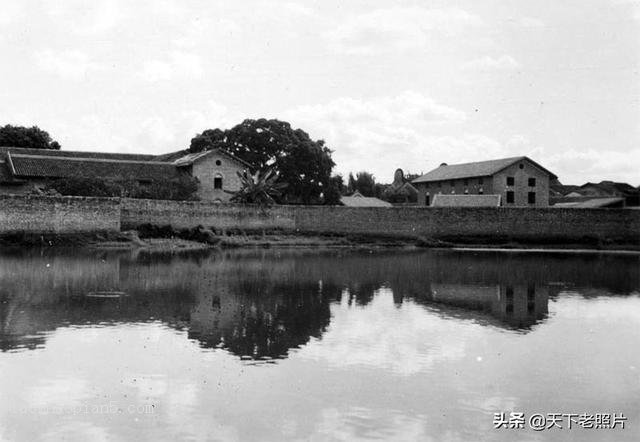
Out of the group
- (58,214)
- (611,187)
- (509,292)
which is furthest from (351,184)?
(509,292)

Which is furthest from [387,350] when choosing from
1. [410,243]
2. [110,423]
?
[410,243]

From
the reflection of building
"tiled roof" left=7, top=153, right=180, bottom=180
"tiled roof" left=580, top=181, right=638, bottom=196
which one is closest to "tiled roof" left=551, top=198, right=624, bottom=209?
"tiled roof" left=580, top=181, right=638, bottom=196

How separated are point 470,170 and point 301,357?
185 feet

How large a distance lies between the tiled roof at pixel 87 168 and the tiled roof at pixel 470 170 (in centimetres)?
2587

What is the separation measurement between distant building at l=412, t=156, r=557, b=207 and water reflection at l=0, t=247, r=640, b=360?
2946 centimetres

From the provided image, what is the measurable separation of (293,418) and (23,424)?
2973 mm

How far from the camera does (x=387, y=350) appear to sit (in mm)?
12469

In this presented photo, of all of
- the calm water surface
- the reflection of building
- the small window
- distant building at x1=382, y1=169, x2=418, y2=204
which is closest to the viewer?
the calm water surface

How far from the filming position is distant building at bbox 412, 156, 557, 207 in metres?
62.2

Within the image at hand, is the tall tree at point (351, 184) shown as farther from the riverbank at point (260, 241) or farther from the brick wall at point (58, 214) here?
the brick wall at point (58, 214)

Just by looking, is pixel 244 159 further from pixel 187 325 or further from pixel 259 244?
pixel 187 325

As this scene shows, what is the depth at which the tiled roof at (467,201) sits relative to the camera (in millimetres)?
59531

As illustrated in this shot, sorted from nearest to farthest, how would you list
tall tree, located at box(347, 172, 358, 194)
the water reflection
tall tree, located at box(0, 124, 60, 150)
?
the water reflection < tall tree, located at box(0, 124, 60, 150) < tall tree, located at box(347, 172, 358, 194)

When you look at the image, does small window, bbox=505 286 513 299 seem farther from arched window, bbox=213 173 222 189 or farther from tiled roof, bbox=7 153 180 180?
arched window, bbox=213 173 222 189
